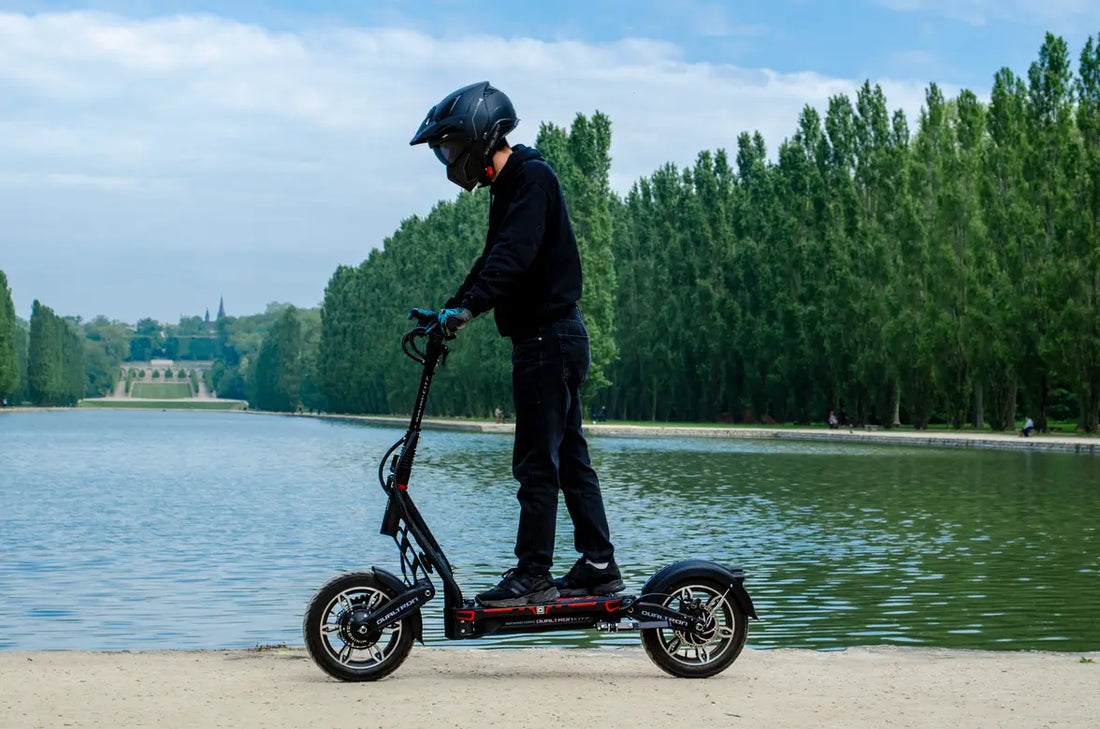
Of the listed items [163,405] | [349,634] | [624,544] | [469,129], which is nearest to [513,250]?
[469,129]

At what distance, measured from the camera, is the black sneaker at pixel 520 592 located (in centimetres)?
575

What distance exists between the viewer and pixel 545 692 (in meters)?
5.34

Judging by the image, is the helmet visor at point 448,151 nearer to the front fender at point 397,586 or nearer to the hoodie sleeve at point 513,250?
the hoodie sleeve at point 513,250

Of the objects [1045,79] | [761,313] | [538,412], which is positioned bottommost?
[538,412]

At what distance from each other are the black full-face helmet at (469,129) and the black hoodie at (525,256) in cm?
10

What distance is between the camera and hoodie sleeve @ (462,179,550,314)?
5756 mm

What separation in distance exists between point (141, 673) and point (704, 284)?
62.3m

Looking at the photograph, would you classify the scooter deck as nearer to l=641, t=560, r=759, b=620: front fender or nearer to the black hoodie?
l=641, t=560, r=759, b=620: front fender

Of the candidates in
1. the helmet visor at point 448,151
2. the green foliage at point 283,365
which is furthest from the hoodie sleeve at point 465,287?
the green foliage at point 283,365

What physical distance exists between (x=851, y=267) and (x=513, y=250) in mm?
52508

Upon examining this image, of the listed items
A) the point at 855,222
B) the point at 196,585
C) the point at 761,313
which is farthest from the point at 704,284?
the point at 196,585

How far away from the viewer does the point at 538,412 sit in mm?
5785

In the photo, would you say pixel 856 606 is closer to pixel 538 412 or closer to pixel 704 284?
pixel 538 412

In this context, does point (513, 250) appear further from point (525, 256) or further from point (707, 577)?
point (707, 577)
